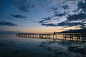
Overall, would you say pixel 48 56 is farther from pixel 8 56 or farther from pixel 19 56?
pixel 8 56

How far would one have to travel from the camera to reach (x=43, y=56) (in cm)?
797

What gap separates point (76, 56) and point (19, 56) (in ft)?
26.0

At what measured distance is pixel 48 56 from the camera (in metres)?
8.01

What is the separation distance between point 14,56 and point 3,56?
4.90ft

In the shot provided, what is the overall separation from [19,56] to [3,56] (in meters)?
2.18

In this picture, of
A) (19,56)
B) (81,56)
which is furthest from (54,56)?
(19,56)

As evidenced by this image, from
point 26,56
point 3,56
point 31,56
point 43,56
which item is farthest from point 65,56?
point 3,56

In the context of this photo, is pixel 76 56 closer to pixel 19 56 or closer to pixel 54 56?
pixel 54 56

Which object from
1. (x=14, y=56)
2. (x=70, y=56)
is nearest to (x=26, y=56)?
(x=14, y=56)

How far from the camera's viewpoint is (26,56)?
26.4 ft

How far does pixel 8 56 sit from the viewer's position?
26.2 feet

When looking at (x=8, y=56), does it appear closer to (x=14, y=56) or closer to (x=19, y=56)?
(x=14, y=56)

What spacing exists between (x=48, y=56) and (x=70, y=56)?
9.99 feet

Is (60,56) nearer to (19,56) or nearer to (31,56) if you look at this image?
(31,56)
